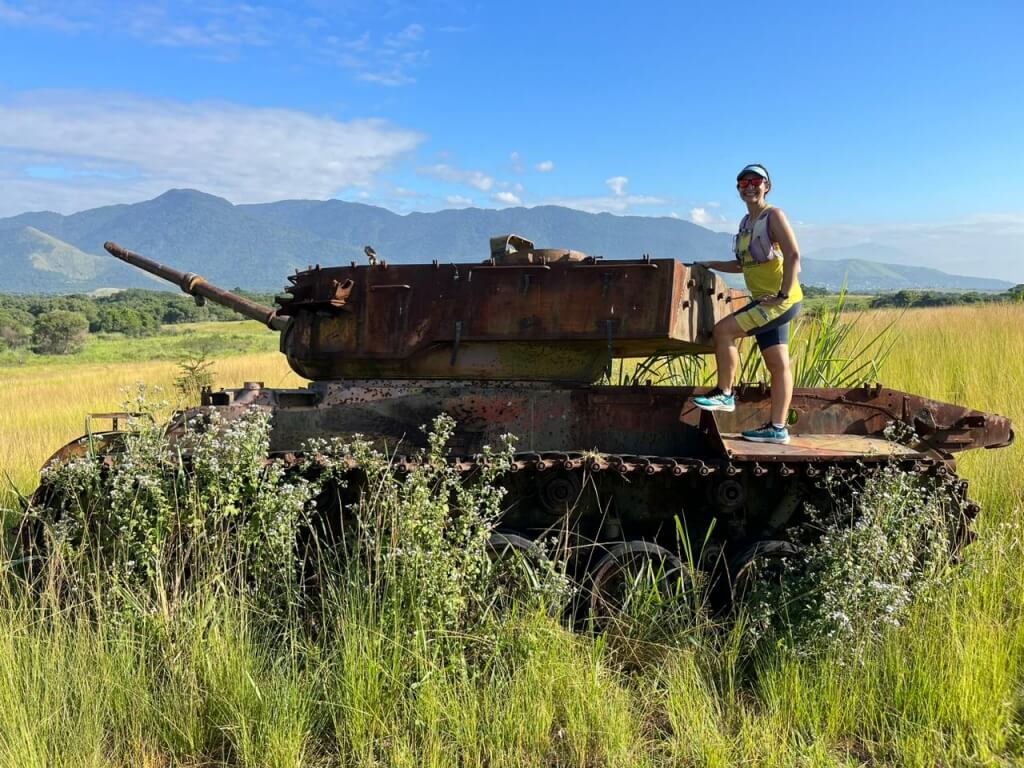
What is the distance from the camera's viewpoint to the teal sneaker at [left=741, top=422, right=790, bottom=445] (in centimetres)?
545

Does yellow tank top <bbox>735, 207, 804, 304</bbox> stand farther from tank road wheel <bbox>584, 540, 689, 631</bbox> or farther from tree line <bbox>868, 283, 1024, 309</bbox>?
tree line <bbox>868, 283, 1024, 309</bbox>

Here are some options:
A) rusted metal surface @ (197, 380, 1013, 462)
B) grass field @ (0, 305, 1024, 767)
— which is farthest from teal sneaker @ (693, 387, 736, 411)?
grass field @ (0, 305, 1024, 767)

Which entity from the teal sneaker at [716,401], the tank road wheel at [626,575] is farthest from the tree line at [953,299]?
the tank road wheel at [626,575]

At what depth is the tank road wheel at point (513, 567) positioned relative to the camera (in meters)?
4.53

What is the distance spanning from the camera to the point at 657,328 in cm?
561

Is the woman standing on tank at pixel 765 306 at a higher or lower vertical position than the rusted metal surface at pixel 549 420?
higher

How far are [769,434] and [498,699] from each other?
9.13ft

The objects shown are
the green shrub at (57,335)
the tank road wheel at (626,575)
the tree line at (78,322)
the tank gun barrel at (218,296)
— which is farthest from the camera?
the tree line at (78,322)

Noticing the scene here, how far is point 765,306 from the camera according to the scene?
17.7ft

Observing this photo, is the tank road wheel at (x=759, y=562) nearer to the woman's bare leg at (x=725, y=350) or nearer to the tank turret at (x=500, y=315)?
the woman's bare leg at (x=725, y=350)

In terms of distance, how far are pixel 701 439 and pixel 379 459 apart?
240cm

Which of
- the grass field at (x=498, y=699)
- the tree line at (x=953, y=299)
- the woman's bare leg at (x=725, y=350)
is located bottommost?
the grass field at (x=498, y=699)

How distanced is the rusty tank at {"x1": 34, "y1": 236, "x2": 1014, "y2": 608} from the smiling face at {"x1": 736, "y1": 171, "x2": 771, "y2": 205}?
2.25 feet

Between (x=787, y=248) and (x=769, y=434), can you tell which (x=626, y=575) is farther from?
(x=787, y=248)
